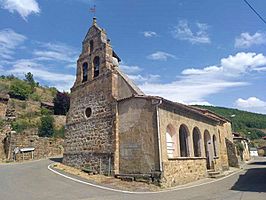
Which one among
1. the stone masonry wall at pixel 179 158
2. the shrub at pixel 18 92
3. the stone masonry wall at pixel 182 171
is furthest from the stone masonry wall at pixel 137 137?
the shrub at pixel 18 92

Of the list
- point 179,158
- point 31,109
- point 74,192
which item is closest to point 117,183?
point 74,192

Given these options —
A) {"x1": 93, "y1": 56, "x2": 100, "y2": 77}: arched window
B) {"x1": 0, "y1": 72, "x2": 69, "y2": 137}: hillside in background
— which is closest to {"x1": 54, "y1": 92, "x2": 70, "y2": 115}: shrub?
{"x1": 0, "y1": 72, "x2": 69, "y2": 137}: hillside in background

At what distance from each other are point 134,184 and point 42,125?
2693 centimetres

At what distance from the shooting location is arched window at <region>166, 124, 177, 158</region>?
49.0 ft

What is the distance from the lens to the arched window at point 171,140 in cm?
1495

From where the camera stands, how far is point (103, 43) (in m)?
17.6

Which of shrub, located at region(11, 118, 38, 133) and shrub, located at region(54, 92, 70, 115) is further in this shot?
shrub, located at region(54, 92, 70, 115)

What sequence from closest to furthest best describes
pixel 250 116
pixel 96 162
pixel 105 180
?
pixel 105 180, pixel 96 162, pixel 250 116

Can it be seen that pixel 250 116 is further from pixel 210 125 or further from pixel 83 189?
pixel 83 189

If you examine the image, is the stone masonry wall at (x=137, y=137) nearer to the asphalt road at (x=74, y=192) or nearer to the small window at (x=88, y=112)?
the asphalt road at (x=74, y=192)

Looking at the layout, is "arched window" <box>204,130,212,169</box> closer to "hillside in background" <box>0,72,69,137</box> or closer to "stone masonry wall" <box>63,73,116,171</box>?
"stone masonry wall" <box>63,73,116,171</box>

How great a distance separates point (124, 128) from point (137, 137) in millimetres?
1176

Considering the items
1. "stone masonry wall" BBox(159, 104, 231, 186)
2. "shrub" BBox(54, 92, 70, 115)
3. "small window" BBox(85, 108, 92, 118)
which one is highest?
"shrub" BBox(54, 92, 70, 115)

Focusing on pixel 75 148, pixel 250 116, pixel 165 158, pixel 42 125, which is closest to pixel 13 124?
pixel 42 125
